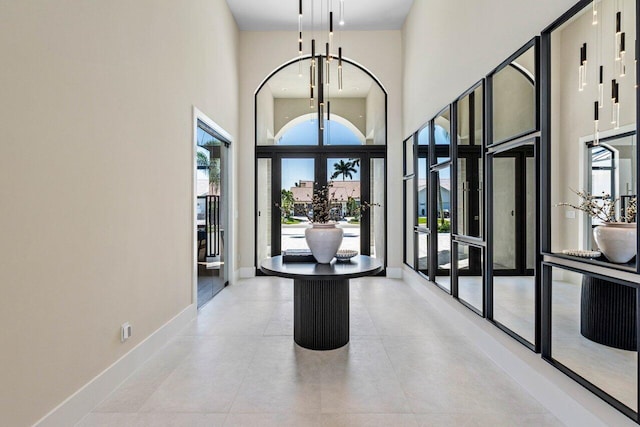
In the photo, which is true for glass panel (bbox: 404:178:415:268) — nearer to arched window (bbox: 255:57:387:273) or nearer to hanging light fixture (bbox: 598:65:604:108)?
arched window (bbox: 255:57:387:273)

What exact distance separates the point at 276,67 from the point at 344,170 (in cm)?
215

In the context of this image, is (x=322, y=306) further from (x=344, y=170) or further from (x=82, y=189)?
(x=344, y=170)

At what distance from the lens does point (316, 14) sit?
5.84 m

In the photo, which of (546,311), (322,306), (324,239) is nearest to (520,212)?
(546,311)

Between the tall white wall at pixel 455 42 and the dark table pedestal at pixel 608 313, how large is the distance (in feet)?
5.41

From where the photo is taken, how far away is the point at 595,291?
2.12 meters

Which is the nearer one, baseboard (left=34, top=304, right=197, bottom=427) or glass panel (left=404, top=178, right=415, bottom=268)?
baseboard (left=34, top=304, right=197, bottom=427)

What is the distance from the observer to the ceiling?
553 cm

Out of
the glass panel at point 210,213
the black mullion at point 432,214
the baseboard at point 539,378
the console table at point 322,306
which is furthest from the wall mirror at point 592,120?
the glass panel at point 210,213

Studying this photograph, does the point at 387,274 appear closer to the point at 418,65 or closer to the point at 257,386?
the point at 418,65

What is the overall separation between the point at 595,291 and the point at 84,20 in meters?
3.43

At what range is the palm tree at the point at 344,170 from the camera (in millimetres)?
6551

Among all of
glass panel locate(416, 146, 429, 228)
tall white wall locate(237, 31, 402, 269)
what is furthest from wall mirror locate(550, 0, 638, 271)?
tall white wall locate(237, 31, 402, 269)

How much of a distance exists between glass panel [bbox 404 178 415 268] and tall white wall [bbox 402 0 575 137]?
2.95ft
